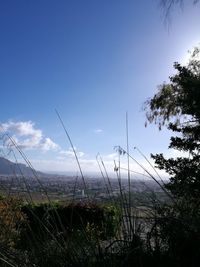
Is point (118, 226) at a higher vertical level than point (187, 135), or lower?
lower

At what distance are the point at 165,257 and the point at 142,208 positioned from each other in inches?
11.5

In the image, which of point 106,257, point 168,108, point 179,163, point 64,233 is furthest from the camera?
point 168,108

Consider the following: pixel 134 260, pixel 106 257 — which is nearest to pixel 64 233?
pixel 106 257

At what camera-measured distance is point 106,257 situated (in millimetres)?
1649

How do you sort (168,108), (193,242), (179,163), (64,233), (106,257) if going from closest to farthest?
(193,242)
(106,257)
(64,233)
(179,163)
(168,108)

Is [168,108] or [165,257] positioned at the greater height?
[168,108]

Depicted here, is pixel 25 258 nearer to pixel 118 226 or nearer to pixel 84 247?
pixel 84 247

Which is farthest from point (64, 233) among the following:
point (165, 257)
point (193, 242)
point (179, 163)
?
point (179, 163)

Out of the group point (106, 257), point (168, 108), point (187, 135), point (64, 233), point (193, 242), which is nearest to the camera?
point (193, 242)

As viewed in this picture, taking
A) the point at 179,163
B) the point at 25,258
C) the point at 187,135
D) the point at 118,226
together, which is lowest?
the point at 25,258

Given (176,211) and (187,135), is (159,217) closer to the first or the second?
(176,211)

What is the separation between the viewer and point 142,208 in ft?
6.03

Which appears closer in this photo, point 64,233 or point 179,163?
point 64,233

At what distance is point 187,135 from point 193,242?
10073mm
